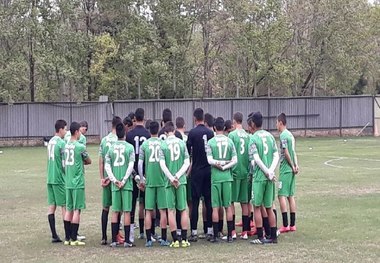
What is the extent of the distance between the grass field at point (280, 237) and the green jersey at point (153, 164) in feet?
3.59

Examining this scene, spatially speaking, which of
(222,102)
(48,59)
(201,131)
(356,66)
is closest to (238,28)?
(222,102)

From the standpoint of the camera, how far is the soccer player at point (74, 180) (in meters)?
11.6

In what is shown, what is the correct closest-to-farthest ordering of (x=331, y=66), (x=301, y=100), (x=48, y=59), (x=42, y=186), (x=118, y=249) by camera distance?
(x=118, y=249)
(x=42, y=186)
(x=48, y=59)
(x=301, y=100)
(x=331, y=66)

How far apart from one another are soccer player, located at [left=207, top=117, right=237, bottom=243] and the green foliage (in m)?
30.9

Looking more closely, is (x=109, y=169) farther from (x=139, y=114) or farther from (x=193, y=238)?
(x=193, y=238)

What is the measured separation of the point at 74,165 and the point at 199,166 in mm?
2148

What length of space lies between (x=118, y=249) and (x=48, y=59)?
109ft

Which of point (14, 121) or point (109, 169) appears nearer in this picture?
point (109, 169)

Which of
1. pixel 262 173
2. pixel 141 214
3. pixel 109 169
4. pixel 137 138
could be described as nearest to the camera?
pixel 109 169

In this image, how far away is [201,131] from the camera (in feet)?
39.2

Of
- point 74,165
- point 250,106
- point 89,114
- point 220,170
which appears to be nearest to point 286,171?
point 220,170

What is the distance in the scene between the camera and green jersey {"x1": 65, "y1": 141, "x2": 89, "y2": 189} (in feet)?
37.9

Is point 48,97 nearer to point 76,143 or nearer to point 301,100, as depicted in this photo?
point 301,100

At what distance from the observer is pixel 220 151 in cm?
1157
